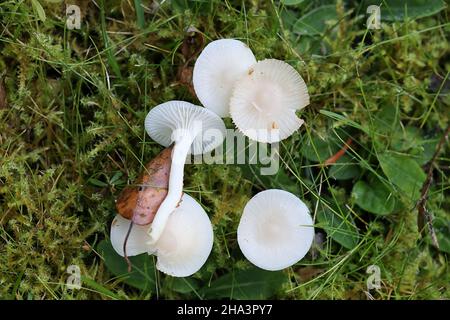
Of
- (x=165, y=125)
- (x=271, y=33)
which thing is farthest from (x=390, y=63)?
(x=165, y=125)

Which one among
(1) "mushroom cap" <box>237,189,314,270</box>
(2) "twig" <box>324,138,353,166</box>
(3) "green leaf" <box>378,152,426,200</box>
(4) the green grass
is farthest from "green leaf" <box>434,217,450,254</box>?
(1) "mushroom cap" <box>237,189,314,270</box>

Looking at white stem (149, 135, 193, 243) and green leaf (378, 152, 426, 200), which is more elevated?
white stem (149, 135, 193, 243)

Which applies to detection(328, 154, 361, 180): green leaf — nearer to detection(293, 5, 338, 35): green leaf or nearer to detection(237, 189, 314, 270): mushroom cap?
detection(237, 189, 314, 270): mushroom cap

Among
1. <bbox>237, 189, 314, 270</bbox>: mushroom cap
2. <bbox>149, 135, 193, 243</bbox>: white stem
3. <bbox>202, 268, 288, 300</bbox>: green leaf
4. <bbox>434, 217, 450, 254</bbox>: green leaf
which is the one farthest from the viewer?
<bbox>434, 217, 450, 254</bbox>: green leaf

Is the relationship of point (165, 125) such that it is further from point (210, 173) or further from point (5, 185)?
point (5, 185)

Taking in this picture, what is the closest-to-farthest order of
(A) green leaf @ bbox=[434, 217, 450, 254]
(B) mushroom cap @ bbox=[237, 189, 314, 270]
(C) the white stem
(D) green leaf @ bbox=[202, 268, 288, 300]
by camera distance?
(C) the white stem → (B) mushroom cap @ bbox=[237, 189, 314, 270] → (D) green leaf @ bbox=[202, 268, 288, 300] → (A) green leaf @ bbox=[434, 217, 450, 254]
